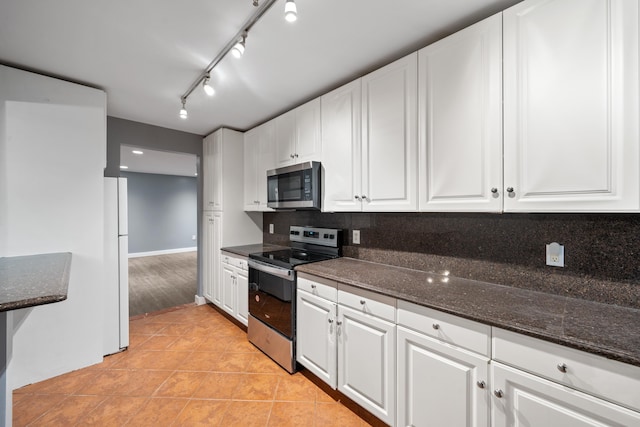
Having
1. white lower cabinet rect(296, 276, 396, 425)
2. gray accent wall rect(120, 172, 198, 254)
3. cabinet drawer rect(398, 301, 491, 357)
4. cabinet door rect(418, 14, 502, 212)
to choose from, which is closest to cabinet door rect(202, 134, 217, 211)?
white lower cabinet rect(296, 276, 396, 425)

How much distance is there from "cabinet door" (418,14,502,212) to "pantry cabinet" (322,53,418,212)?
0.08 meters

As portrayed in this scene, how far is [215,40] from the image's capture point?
5.43 feet

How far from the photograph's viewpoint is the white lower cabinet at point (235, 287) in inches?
108

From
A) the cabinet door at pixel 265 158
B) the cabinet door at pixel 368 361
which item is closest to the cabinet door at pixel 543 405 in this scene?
the cabinet door at pixel 368 361

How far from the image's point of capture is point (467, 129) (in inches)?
56.7

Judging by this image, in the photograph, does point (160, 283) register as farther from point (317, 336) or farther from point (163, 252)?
point (317, 336)

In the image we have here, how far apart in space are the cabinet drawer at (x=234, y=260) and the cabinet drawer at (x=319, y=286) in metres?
0.91

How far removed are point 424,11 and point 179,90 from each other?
6.72 feet

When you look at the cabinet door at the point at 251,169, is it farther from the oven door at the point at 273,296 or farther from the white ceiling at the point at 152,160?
the white ceiling at the point at 152,160

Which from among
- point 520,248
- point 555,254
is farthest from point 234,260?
point 555,254

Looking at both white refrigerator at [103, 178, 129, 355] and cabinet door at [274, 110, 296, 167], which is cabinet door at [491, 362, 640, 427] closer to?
cabinet door at [274, 110, 296, 167]

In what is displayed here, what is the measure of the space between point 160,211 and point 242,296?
21.0ft

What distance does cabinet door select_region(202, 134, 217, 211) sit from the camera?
11.3ft

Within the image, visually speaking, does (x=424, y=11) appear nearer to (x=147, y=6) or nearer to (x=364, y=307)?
(x=147, y=6)
